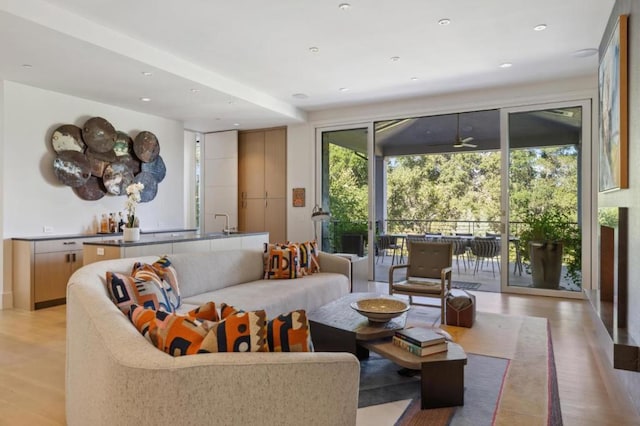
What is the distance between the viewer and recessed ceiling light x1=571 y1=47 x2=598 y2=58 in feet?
14.6

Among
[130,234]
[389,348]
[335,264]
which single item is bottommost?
[389,348]

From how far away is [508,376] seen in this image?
112 inches

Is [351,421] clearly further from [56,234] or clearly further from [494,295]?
[56,234]

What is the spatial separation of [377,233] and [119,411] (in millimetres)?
6402

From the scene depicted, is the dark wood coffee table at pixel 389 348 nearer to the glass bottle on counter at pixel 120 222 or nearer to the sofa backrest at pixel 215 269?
the sofa backrest at pixel 215 269

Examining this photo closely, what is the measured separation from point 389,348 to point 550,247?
4195 millimetres


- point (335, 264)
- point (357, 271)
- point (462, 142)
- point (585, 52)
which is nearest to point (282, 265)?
point (335, 264)

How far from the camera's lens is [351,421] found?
144 centimetres

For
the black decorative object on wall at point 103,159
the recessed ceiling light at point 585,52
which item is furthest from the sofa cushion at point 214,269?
the recessed ceiling light at point 585,52

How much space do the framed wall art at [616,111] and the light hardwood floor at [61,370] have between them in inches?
54.2

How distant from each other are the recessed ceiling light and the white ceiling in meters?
0.07

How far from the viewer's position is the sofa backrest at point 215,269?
3.54 meters

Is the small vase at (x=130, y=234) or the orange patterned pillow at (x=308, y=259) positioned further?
the orange patterned pillow at (x=308, y=259)

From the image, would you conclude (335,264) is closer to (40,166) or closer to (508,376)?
(508,376)
